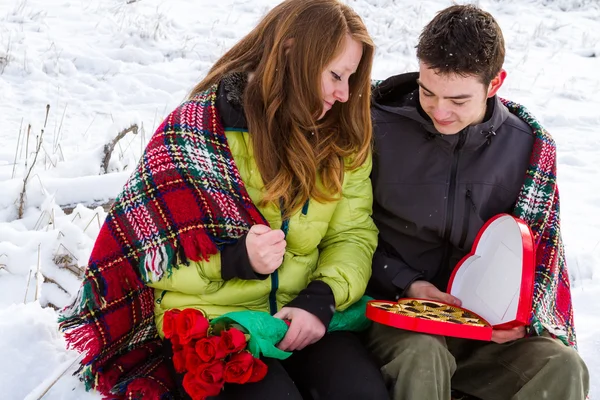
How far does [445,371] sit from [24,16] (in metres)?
5.91

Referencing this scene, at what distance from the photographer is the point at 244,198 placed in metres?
2.50

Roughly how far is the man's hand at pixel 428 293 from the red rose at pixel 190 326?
0.97m

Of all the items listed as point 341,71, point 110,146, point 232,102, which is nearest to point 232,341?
point 232,102

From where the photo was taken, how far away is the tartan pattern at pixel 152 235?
2.39 m

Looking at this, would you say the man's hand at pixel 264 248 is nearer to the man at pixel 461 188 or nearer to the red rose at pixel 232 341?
the red rose at pixel 232 341

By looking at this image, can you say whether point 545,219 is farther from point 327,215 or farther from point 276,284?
point 276,284

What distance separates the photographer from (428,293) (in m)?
2.70

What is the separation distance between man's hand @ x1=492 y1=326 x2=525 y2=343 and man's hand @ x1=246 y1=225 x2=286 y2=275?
2.91ft

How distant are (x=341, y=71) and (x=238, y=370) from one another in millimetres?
1167

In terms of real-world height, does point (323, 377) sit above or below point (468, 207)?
below

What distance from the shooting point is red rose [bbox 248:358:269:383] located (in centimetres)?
212

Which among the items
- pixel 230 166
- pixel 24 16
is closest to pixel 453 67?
pixel 230 166

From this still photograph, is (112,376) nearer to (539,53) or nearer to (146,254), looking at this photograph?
(146,254)

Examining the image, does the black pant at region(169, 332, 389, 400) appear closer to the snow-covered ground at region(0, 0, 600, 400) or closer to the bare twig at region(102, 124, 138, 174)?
the snow-covered ground at region(0, 0, 600, 400)
